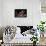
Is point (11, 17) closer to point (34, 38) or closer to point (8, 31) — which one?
point (8, 31)

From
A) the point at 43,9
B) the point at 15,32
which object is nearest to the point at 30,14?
the point at 43,9

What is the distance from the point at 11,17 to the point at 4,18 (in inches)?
11.5

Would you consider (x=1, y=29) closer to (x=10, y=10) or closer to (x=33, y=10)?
(x=10, y=10)

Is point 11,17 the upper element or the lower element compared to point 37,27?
upper

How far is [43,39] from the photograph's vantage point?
4809 millimetres

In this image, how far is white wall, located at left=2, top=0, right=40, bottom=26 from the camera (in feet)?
16.5

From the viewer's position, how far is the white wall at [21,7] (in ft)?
16.5

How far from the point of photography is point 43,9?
5.00 metres

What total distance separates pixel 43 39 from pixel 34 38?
0.35 metres

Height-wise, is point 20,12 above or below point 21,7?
below

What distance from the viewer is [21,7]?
5082 millimetres

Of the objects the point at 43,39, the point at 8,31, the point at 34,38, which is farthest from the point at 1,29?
the point at 43,39

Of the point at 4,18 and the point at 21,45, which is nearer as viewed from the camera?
the point at 21,45

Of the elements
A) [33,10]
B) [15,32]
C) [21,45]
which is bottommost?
[21,45]
